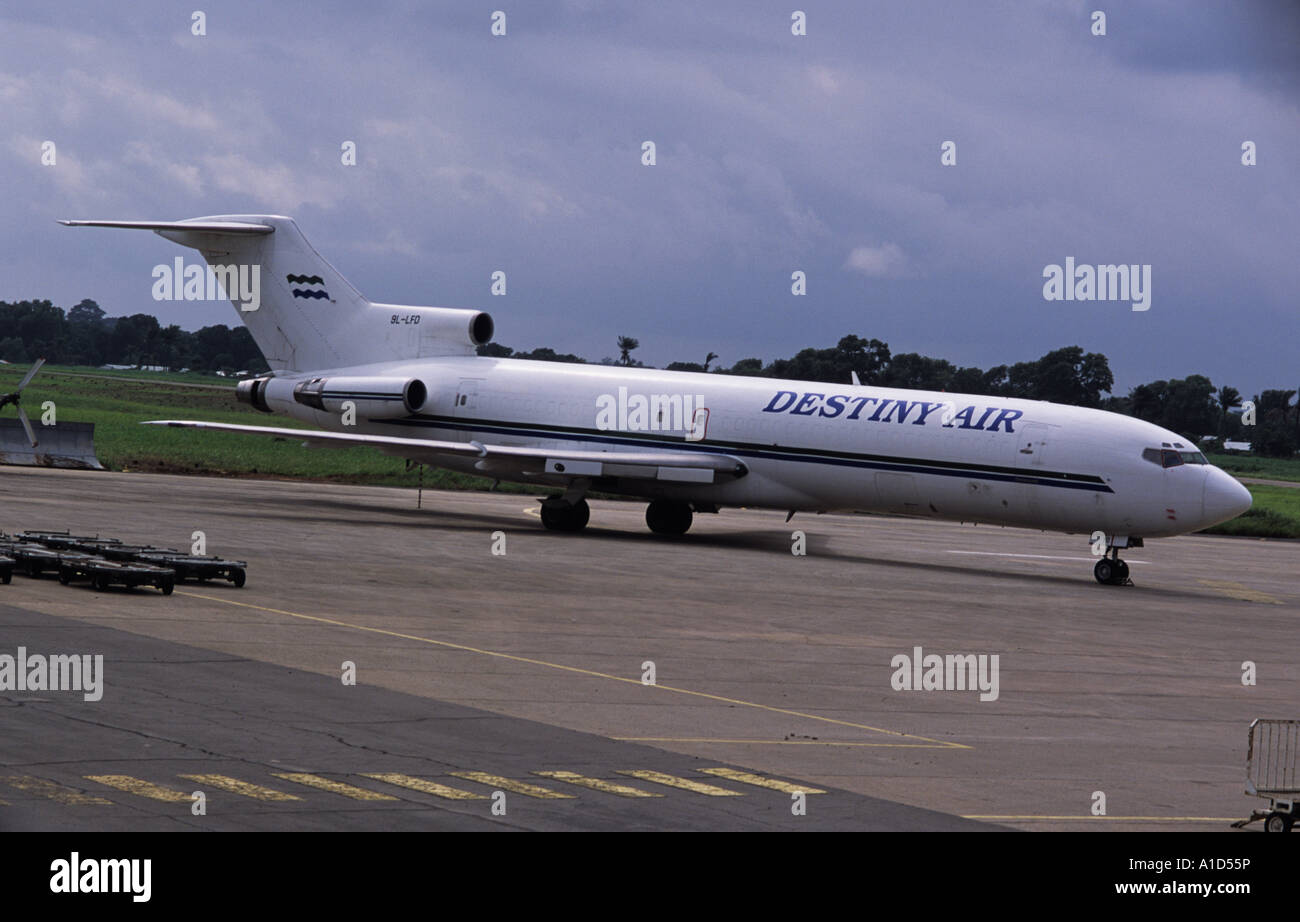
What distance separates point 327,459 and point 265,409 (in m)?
22.9

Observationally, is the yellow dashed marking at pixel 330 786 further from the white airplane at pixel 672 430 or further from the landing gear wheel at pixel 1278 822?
the white airplane at pixel 672 430

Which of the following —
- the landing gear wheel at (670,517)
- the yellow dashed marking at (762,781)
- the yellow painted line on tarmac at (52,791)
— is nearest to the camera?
the yellow painted line on tarmac at (52,791)

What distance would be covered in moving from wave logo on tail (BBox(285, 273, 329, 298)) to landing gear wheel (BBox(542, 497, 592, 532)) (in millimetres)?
10000

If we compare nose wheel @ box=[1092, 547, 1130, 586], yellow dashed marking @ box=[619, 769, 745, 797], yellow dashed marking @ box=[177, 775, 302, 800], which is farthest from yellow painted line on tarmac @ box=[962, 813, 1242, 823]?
nose wheel @ box=[1092, 547, 1130, 586]

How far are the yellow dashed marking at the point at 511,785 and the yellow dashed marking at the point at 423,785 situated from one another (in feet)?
1.09

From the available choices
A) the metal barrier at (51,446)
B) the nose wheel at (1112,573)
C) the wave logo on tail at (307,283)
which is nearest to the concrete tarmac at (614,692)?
the nose wheel at (1112,573)

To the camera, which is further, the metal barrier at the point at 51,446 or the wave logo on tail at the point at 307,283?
the metal barrier at the point at 51,446

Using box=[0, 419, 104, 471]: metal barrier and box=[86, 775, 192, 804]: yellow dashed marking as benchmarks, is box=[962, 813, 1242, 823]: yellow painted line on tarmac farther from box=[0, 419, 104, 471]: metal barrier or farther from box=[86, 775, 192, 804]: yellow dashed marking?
box=[0, 419, 104, 471]: metal barrier

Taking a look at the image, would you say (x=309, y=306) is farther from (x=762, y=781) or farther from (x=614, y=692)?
(x=762, y=781)

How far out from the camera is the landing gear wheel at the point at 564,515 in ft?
125

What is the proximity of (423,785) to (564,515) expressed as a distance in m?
26.7

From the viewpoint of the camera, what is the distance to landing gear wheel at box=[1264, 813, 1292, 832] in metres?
10.9

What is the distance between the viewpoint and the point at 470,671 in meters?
17.2
